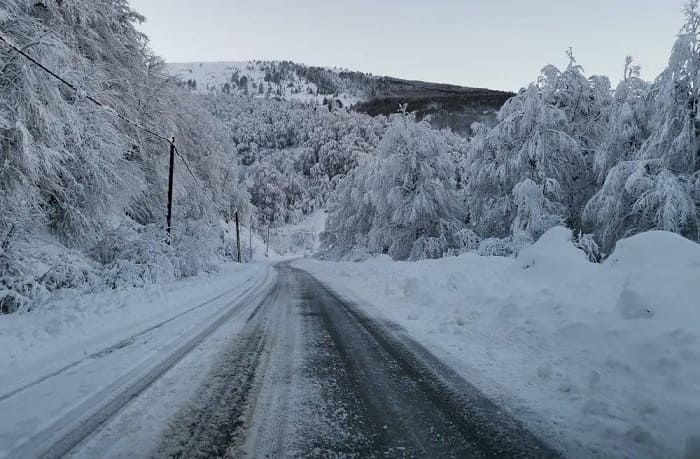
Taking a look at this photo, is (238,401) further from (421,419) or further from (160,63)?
(160,63)

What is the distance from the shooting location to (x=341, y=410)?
3613 mm

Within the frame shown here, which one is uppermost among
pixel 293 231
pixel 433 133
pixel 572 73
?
pixel 572 73

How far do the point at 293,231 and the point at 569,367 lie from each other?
97.0m

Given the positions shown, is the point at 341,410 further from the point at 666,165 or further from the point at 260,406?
the point at 666,165

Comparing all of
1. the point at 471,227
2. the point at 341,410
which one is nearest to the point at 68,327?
the point at 341,410

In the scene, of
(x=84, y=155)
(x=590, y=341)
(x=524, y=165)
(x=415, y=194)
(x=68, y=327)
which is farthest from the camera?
(x=415, y=194)

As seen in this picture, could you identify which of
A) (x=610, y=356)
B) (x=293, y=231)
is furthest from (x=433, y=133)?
(x=293, y=231)

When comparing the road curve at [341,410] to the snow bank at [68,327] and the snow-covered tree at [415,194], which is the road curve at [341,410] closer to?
the snow bank at [68,327]

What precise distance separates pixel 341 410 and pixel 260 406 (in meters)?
0.72

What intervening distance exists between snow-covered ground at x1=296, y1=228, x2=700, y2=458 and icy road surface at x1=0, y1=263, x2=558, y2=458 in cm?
52

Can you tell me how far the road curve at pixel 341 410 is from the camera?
2922mm

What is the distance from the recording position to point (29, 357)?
5.40m

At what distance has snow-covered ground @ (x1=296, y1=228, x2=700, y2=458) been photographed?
10.7ft

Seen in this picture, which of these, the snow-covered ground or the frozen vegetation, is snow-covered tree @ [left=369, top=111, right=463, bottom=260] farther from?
the snow-covered ground
